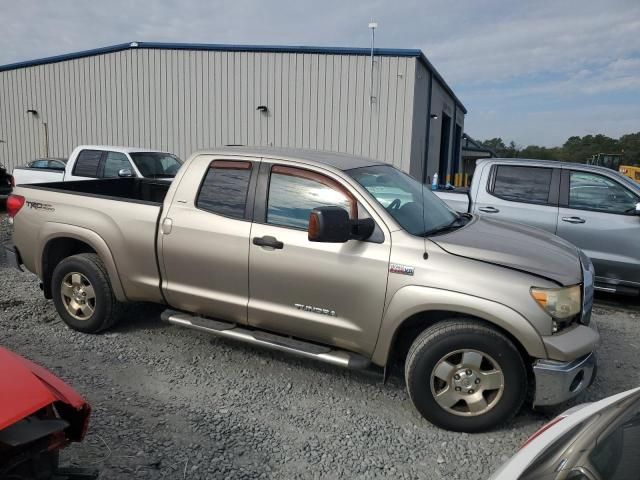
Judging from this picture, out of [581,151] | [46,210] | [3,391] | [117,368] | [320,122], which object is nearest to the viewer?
[3,391]

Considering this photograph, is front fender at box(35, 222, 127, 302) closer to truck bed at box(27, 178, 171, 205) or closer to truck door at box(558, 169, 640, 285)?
truck bed at box(27, 178, 171, 205)

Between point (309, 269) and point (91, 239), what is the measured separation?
7.23ft

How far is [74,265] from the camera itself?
4.85m

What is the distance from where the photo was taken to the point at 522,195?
7.01 meters

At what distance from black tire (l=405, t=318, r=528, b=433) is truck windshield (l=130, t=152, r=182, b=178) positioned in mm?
8461

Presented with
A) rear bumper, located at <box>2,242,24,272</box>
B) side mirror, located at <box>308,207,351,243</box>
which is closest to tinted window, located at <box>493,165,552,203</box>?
side mirror, located at <box>308,207,351,243</box>

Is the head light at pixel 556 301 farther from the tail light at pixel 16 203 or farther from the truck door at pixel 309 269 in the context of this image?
the tail light at pixel 16 203

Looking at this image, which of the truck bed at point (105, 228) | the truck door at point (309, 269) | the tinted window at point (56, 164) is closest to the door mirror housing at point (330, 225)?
the truck door at point (309, 269)

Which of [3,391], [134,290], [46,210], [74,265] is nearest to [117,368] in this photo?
[134,290]

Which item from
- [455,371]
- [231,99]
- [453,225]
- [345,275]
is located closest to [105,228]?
[345,275]

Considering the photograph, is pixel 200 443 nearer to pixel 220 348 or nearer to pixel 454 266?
pixel 220 348

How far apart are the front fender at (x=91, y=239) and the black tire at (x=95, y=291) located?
0.10 metres

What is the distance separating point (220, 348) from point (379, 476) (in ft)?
7.12

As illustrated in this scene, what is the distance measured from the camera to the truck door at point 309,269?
3605mm
